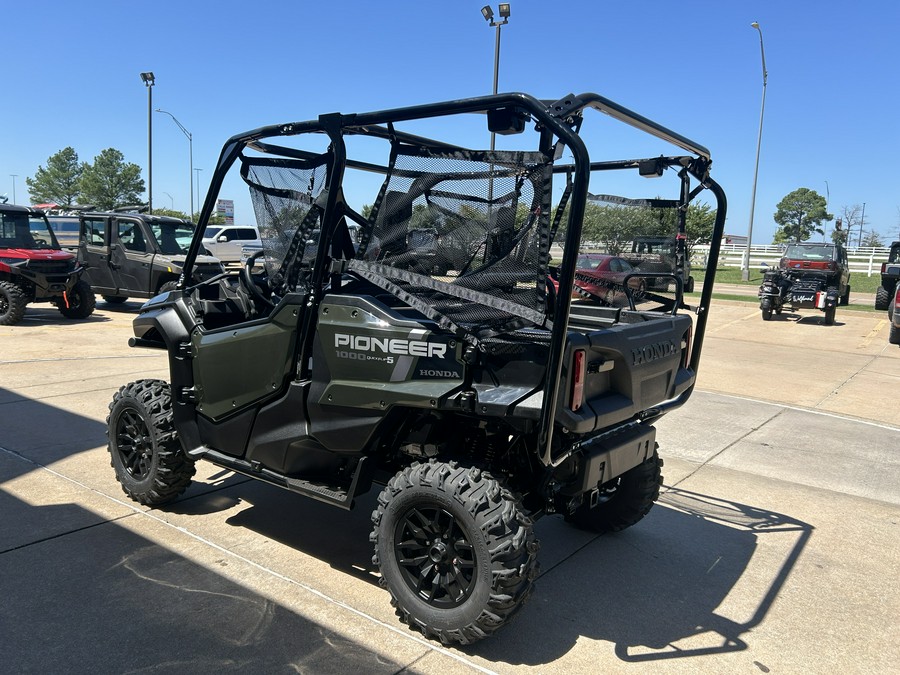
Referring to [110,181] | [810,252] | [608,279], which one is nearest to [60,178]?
[110,181]

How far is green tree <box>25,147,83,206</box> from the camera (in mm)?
67250

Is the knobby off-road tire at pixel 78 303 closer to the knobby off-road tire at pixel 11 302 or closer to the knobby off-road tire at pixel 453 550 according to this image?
the knobby off-road tire at pixel 11 302

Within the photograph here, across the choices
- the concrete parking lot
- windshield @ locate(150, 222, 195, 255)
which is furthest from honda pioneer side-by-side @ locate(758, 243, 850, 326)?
windshield @ locate(150, 222, 195, 255)

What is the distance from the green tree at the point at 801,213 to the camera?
8112 cm

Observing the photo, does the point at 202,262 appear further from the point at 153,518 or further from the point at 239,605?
the point at 239,605

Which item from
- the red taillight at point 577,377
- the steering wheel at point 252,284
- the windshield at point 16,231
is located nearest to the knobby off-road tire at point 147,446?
the steering wheel at point 252,284

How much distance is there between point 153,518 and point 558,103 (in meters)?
3.23

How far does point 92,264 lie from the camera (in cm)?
1453

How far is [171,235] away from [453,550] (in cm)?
1357

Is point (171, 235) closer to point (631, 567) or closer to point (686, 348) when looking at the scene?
point (686, 348)

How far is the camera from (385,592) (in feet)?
10.9

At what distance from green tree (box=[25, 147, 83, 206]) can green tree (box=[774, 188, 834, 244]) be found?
7598cm

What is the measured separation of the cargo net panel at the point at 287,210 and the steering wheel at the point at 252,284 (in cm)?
15

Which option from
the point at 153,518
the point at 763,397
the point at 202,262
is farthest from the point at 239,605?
the point at 202,262
